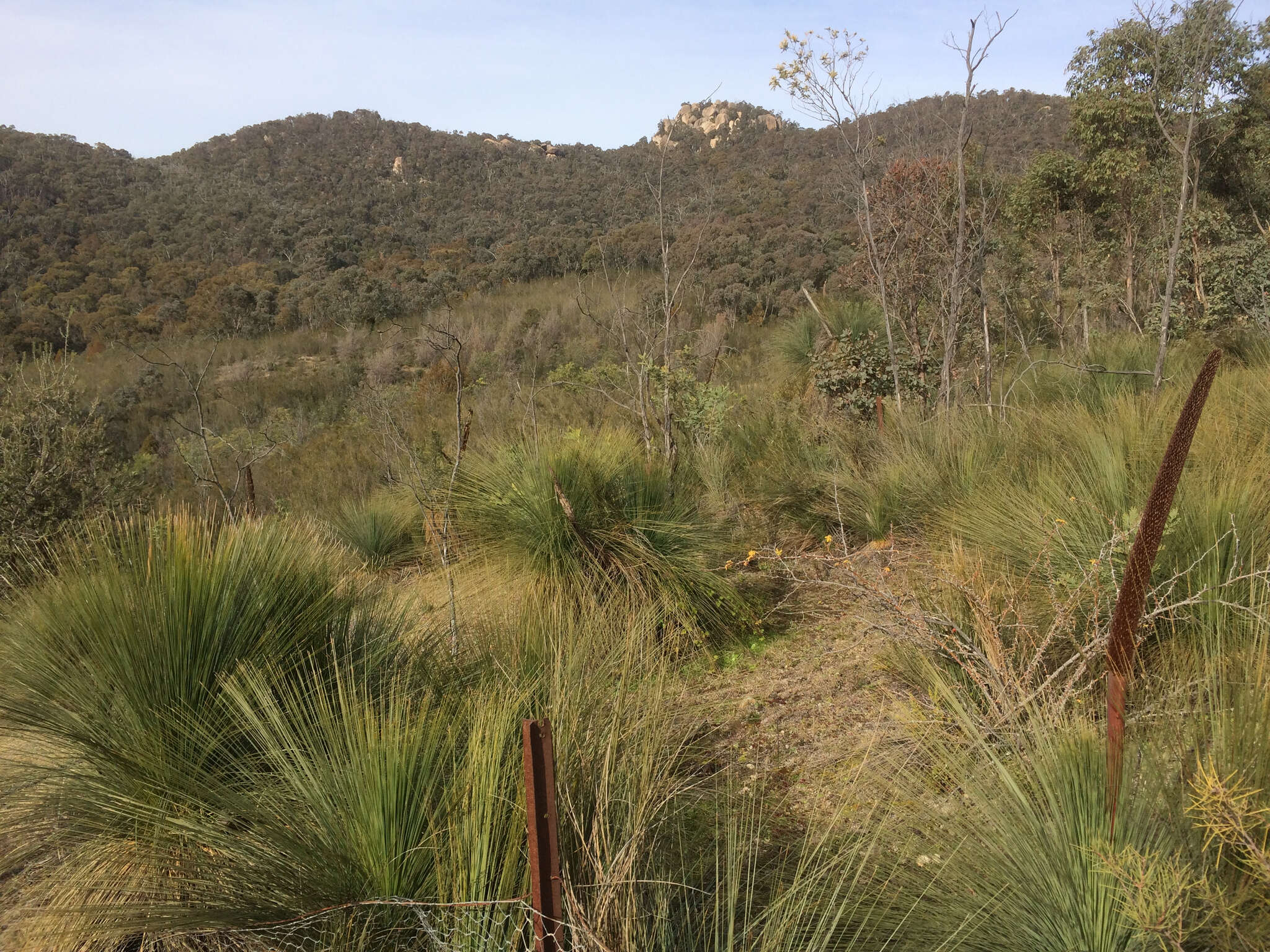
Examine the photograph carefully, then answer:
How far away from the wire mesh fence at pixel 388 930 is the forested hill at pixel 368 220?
35.9ft

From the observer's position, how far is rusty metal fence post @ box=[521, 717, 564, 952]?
1320 millimetres

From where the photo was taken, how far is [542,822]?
4.37 feet

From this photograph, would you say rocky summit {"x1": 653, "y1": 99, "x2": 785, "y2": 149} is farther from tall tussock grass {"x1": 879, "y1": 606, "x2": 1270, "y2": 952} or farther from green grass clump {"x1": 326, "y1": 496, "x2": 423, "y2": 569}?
tall tussock grass {"x1": 879, "y1": 606, "x2": 1270, "y2": 952}

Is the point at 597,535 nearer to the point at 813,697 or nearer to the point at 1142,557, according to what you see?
the point at 813,697

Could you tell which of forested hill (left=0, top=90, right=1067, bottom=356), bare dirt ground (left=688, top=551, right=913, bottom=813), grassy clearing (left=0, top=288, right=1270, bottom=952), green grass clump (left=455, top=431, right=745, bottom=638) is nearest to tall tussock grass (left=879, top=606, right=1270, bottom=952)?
grassy clearing (left=0, top=288, right=1270, bottom=952)

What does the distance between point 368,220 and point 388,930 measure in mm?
39497

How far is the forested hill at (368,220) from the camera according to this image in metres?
22.6

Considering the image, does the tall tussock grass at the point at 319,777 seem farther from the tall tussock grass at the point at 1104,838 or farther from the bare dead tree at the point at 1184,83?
the bare dead tree at the point at 1184,83

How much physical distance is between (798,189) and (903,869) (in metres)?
27.4

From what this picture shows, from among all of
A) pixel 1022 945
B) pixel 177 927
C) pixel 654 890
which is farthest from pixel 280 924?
pixel 1022 945

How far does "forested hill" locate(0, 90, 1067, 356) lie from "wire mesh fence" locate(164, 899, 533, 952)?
431 inches

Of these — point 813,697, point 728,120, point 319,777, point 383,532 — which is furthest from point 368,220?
point 319,777

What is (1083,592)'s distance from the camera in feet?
9.63

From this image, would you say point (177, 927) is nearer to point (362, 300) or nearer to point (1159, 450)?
point (1159, 450)
